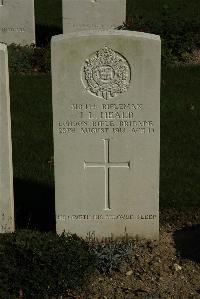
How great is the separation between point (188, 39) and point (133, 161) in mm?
7155

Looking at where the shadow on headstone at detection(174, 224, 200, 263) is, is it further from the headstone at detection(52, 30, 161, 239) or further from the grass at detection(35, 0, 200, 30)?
the grass at detection(35, 0, 200, 30)

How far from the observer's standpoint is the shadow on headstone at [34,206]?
25.0 feet

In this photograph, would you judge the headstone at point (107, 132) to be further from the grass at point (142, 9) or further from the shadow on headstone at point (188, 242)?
the grass at point (142, 9)

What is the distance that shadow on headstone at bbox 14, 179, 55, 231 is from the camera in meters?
7.62

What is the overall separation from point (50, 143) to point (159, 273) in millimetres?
3545

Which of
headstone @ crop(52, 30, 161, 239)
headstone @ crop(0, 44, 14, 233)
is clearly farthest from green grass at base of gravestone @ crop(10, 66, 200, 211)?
headstone @ crop(0, 44, 14, 233)

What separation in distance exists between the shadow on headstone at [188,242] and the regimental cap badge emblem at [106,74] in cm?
153

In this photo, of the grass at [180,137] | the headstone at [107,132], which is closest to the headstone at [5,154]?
the headstone at [107,132]

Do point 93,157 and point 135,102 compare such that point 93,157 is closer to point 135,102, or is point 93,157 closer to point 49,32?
point 135,102

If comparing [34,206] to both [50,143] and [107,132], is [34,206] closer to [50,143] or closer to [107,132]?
[107,132]

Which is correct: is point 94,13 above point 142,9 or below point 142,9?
below

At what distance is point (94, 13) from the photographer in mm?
14359

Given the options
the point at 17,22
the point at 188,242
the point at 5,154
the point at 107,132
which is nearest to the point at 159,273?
the point at 188,242

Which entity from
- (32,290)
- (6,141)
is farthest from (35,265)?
(6,141)
